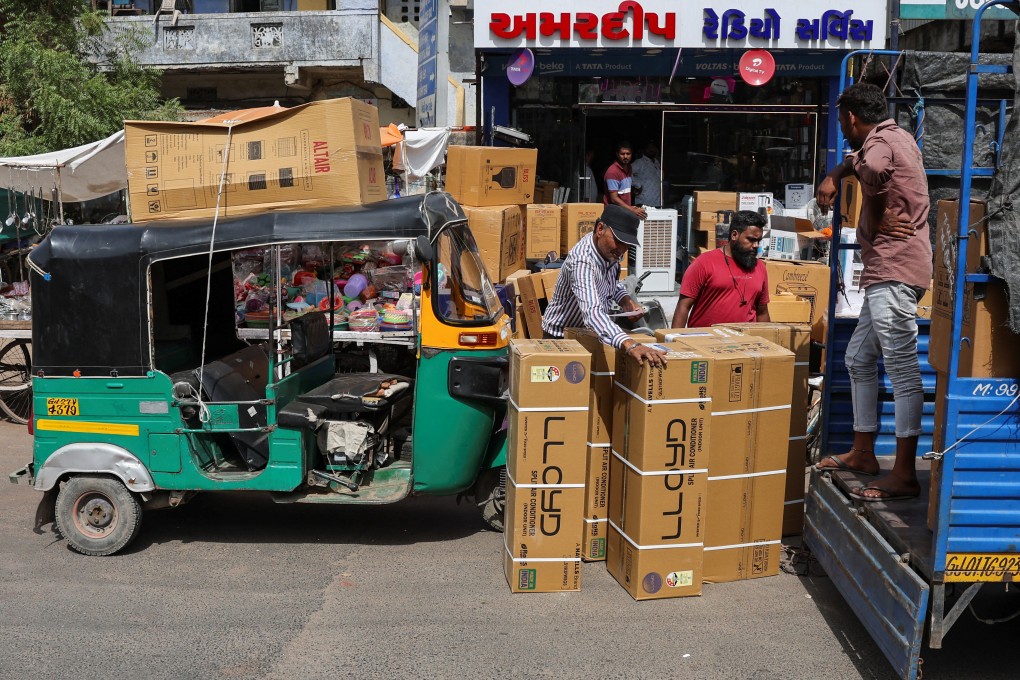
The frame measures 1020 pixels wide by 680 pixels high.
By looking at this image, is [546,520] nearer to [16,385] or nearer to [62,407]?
[62,407]

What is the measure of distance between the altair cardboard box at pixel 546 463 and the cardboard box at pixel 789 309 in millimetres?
3952

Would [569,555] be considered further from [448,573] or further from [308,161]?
[308,161]

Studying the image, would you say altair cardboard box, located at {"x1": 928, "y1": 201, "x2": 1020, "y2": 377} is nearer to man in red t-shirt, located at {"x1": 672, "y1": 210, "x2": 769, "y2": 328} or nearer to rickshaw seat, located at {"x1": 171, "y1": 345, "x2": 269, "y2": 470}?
man in red t-shirt, located at {"x1": 672, "y1": 210, "x2": 769, "y2": 328}

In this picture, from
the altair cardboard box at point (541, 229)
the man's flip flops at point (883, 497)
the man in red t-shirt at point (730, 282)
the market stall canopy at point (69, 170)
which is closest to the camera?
the man's flip flops at point (883, 497)

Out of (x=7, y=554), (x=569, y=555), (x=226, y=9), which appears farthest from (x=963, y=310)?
(x=226, y=9)

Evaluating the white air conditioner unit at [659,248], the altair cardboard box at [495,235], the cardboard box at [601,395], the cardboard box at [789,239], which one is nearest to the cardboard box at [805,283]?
the cardboard box at [789,239]

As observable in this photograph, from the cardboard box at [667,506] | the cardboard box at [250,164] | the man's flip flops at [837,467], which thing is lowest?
the cardboard box at [667,506]

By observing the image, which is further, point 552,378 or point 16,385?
point 16,385

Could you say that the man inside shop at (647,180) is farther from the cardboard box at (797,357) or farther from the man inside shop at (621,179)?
the cardboard box at (797,357)

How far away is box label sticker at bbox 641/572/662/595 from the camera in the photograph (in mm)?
5207

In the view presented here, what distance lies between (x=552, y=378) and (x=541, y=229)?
25.6ft

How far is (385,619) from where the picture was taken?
16.7 feet

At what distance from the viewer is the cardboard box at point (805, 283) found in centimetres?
941

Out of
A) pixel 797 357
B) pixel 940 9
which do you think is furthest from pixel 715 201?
pixel 797 357
